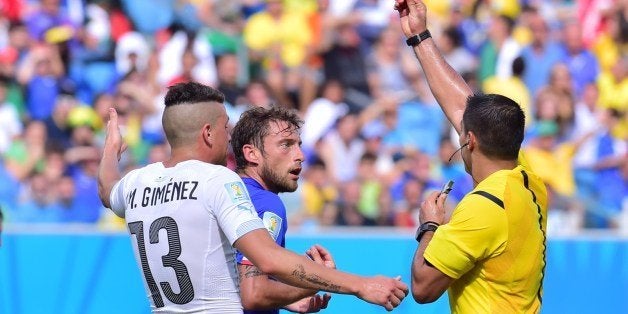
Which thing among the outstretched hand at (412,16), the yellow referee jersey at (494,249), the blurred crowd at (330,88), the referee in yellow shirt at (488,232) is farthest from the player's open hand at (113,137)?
the blurred crowd at (330,88)

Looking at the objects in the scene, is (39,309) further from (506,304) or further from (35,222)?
(506,304)

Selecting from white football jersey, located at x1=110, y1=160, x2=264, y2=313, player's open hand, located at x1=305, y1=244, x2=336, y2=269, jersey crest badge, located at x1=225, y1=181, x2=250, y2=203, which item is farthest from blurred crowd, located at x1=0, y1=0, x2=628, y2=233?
jersey crest badge, located at x1=225, y1=181, x2=250, y2=203

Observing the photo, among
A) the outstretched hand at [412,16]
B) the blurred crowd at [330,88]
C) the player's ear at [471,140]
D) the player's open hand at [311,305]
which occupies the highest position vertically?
the blurred crowd at [330,88]

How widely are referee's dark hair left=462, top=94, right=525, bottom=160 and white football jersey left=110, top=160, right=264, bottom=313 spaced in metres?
1.07

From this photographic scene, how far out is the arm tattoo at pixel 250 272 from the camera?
16.0 feet

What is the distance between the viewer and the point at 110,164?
5.62m

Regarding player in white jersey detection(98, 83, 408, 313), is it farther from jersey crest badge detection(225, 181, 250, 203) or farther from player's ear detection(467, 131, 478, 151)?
player's ear detection(467, 131, 478, 151)

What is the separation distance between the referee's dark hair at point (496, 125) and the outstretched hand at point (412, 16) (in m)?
1.01

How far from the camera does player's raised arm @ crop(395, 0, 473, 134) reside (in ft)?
18.2

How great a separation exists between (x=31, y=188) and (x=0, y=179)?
1.89 feet

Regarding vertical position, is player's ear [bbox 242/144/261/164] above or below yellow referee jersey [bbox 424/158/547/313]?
above

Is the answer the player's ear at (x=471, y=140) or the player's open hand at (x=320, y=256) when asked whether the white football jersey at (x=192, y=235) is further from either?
the player's ear at (x=471, y=140)

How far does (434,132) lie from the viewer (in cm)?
1251

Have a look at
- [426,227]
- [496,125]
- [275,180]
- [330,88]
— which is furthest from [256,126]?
[330,88]
